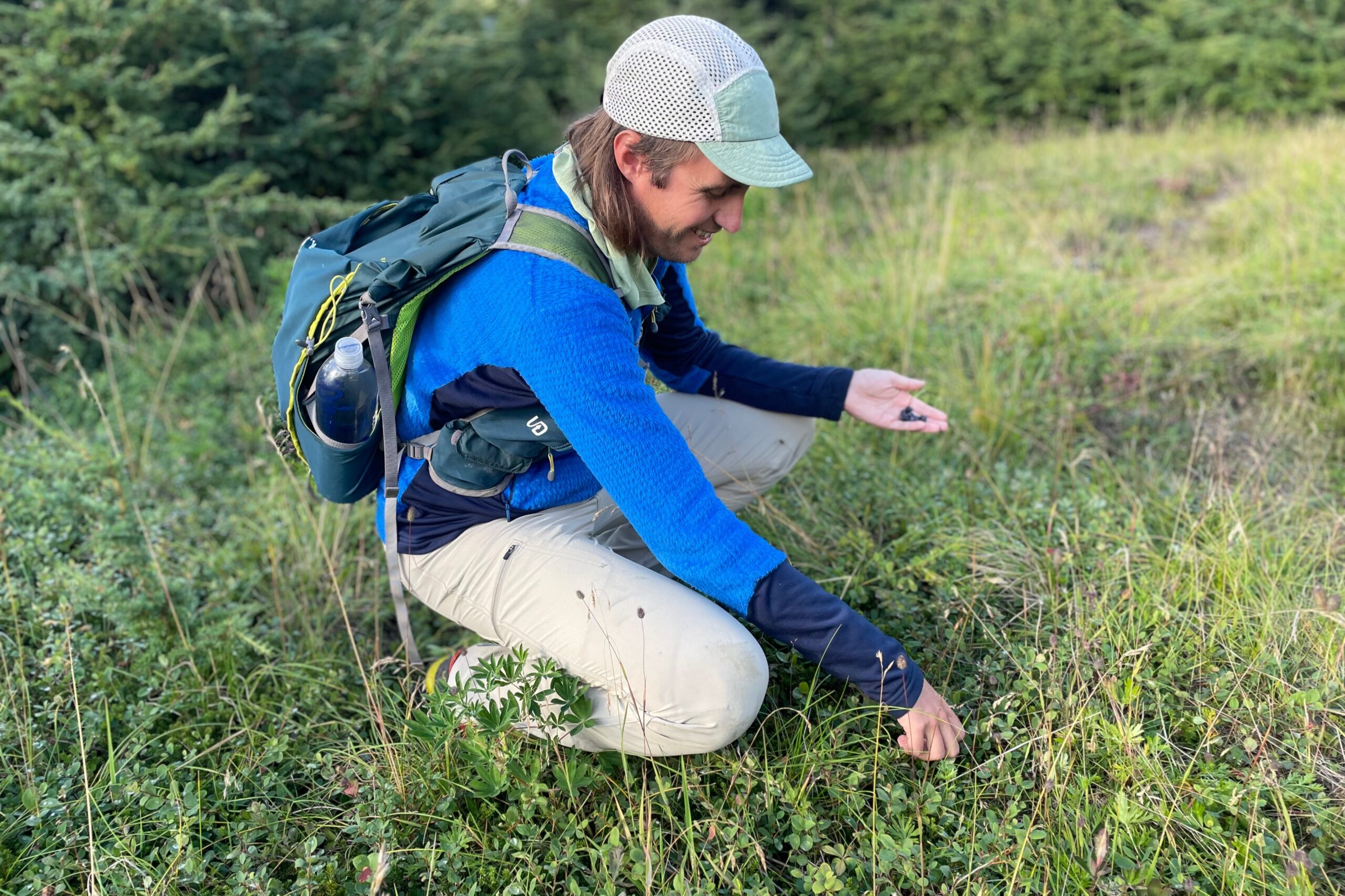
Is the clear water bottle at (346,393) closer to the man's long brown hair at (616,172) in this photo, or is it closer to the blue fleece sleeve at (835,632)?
the man's long brown hair at (616,172)

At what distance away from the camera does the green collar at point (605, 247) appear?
203cm

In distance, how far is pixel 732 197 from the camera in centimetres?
206

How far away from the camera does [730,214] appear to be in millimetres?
2080

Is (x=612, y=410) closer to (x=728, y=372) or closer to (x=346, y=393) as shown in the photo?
(x=346, y=393)

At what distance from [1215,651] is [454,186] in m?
2.09

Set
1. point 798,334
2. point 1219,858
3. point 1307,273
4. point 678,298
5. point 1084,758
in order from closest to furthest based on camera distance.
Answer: point 1219,858 → point 1084,758 → point 678,298 → point 1307,273 → point 798,334

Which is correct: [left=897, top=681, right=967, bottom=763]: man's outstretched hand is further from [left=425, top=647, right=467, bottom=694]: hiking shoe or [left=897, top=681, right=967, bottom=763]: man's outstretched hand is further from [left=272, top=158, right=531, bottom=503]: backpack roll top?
[left=272, top=158, right=531, bottom=503]: backpack roll top

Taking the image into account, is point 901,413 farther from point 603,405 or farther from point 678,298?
point 603,405

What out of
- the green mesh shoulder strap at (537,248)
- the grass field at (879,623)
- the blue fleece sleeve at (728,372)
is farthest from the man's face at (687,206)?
the grass field at (879,623)

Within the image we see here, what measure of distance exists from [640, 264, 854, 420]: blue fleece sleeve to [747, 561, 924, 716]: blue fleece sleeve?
90 centimetres

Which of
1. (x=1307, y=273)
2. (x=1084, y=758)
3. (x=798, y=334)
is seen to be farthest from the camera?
(x=798, y=334)

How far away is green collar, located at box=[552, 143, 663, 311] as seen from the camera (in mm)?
2033

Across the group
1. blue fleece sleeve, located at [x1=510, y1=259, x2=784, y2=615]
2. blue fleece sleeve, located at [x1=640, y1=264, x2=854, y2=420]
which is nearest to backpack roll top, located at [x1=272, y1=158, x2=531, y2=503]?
blue fleece sleeve, located at [x1=510, y1=259, x2=784, y2=615]

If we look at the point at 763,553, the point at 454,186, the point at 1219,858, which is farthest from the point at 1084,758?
the point at 454,186
